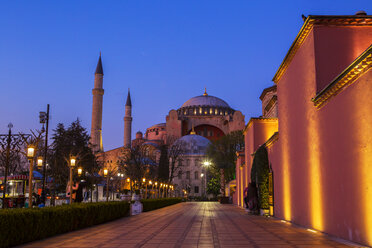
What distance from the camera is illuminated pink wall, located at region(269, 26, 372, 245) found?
7.50 metres

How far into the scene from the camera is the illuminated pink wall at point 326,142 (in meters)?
7.50

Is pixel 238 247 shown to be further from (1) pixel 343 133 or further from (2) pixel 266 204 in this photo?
(2) pixel 266 204

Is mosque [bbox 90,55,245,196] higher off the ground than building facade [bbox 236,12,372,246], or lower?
higher

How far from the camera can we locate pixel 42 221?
29.9 ft

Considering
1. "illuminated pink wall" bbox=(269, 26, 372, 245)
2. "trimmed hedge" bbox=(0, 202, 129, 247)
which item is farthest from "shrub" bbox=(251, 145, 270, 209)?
"trimmed hedge" bbox=(0, 202, 129, 247)

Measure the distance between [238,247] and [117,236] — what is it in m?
3.59

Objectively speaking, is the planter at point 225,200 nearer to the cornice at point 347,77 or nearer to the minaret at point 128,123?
the minaret at point 128,123

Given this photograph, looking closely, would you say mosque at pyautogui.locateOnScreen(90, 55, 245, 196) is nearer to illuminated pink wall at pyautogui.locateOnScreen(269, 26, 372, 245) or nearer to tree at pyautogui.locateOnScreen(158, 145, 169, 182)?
tree at pyautogui.locateOnScreen(158, 145, 169, 182)

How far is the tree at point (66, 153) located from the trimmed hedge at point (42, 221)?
20.1 meters

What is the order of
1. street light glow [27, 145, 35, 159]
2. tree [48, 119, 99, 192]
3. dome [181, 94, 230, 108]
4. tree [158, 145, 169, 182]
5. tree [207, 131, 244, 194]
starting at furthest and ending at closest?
dome [181, 94, 230, 108], tree [158, 145, 169, 182], tree [207, 131, 244, 194], tree [48, 119, 99, 192], street light glow [27, 145, 35, 159]

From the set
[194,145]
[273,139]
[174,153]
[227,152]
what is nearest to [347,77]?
[273,139]

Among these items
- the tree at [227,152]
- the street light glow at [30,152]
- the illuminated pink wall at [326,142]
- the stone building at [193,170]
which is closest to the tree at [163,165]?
the tree at [227,152]

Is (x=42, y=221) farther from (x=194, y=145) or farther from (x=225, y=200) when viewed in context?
(x=194, y=145)

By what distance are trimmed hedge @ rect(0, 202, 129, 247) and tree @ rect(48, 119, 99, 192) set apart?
2006 centimetres
